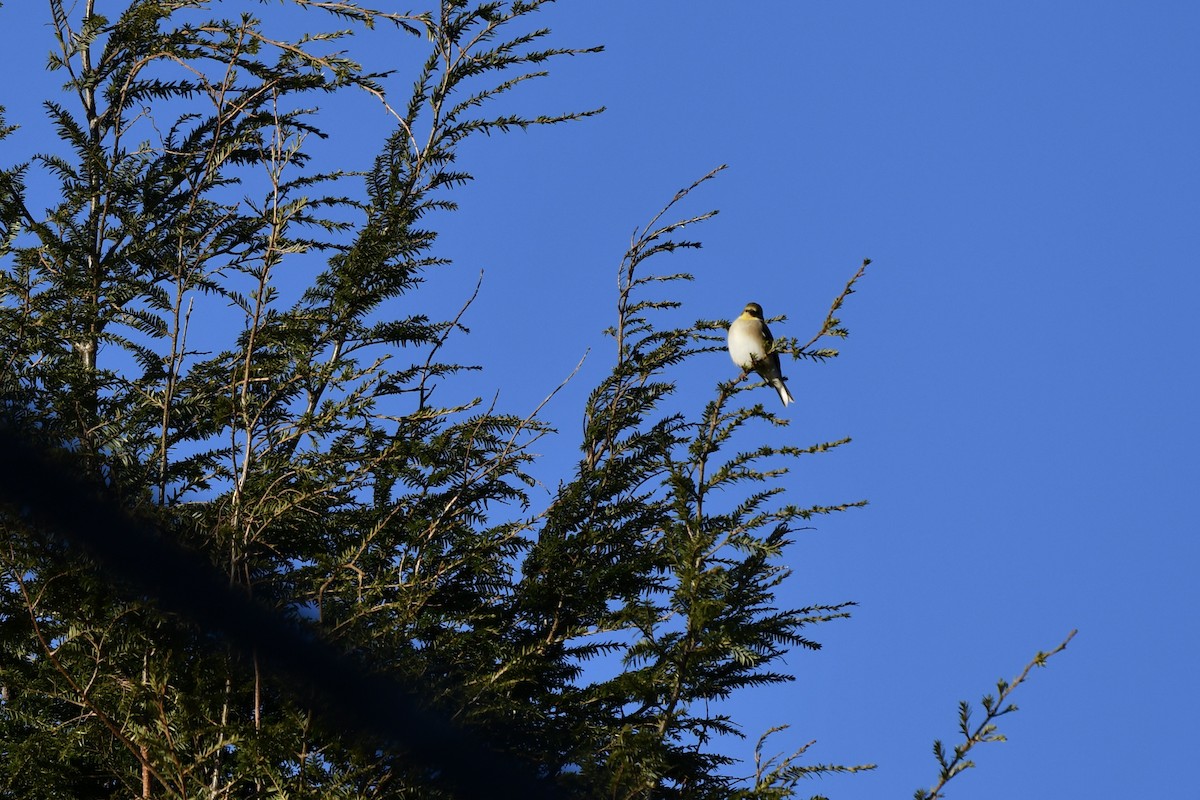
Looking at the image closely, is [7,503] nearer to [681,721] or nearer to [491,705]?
[491,705]

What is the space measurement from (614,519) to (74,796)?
8.91 feet

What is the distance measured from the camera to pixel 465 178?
615 cm

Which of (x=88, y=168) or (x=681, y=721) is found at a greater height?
(x=88, y=168)

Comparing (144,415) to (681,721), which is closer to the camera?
(681,721)

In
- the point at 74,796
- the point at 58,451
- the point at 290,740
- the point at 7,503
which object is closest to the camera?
the point at 7,503

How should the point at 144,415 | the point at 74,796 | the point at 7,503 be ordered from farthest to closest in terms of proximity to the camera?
the point at 144,415 → the point at 74,796 → the point at 7,503

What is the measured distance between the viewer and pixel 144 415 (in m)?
5.55

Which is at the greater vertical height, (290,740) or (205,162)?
(205,162)

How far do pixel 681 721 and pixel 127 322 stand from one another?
3324 mm

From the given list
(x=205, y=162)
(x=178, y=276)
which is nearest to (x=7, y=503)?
(x=178, y=276)

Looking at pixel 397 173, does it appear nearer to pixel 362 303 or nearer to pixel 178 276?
pixel 362 303

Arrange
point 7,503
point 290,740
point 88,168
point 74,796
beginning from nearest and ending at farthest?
point 7,503 < point 290,740 < point 74,796 < point 88,168

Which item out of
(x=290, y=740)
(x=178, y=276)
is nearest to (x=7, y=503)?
(x=290, y=740)

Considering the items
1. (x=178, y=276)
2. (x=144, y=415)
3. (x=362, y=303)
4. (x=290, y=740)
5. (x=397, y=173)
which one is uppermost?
(x=397, y=173)
